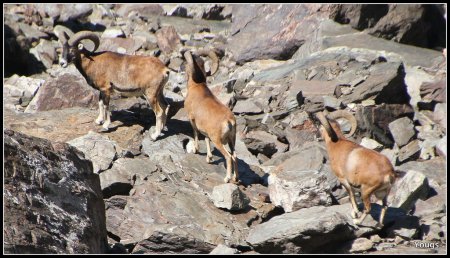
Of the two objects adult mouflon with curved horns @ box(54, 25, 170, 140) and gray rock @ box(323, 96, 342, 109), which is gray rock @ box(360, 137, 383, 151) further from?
adult mouflon with curved horns @ box(54, 25, 170, 140)

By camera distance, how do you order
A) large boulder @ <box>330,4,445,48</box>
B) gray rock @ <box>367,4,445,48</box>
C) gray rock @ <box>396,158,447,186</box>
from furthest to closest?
1. gray rock @ <box>367,4,445,48</box>
2. large boulder @ <box>330,4,445,48</box>
3. gray rock @ <box>396,158,447,186</box>

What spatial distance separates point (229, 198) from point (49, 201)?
4432 mm

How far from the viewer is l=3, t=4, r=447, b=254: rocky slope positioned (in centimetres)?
1157

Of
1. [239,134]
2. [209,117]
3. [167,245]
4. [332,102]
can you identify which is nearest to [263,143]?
[239,134]

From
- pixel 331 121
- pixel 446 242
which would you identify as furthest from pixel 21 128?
pixel 446 242

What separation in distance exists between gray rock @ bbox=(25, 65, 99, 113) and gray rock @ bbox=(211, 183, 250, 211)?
730 cm

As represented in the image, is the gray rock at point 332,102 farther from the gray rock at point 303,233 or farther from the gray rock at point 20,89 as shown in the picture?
the gray rock at point 20,89

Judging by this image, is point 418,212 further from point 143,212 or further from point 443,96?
point 443,96

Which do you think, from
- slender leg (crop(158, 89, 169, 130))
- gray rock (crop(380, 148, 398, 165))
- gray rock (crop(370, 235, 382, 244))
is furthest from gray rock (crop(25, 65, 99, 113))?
gray rock (crop(370, 235, 382, 244))

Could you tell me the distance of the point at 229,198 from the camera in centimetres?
1422

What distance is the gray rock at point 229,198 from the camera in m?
14.2

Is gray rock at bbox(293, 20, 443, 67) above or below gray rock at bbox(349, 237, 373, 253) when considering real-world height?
above

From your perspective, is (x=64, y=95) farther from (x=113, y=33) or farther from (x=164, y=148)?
(x=113, y=33)

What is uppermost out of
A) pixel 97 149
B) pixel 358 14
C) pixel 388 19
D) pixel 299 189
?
pixel 358 14
